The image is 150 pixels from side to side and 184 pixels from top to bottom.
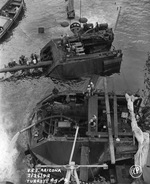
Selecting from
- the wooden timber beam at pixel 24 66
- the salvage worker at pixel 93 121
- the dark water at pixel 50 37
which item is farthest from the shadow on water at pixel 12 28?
the salvage worker at pixel 93 121

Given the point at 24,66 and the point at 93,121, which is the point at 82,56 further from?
the point at 93,121

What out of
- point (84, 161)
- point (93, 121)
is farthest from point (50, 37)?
point (84, 161)

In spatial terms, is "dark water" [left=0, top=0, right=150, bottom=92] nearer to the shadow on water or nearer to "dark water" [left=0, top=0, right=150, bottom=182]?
"dark water" [left=0, top=0, right=150, bottom=182]

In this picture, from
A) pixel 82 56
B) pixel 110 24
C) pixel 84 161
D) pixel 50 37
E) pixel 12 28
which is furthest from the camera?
pixel 12 28

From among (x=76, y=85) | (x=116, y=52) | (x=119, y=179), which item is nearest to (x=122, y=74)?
(x=116, y=52)

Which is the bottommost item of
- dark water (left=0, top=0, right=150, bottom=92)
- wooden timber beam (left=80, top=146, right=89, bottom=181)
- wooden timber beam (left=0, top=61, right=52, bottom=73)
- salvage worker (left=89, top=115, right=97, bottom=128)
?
wooden timber beam (left=80, top=146, right=89, bottom=181)

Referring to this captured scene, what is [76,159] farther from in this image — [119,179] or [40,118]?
[40,118]

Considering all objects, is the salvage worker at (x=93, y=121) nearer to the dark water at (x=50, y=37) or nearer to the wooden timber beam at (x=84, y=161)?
the wooden timber beam at (x=84, y=161)

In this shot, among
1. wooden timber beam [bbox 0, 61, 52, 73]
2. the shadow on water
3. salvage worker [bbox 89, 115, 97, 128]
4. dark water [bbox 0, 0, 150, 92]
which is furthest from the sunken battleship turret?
salvage worker [bbox 89, 115, 97, 128]

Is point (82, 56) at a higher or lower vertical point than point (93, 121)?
higher

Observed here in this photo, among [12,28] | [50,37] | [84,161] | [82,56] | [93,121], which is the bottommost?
[84,161]
